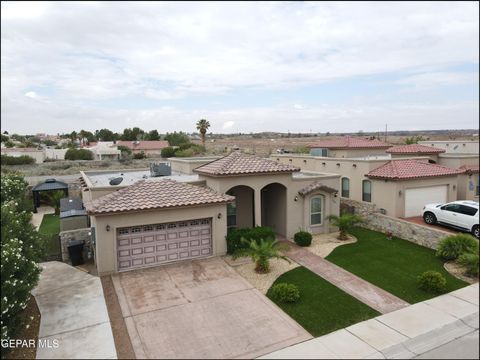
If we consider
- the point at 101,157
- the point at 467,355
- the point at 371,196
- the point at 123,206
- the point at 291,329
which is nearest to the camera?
the point at 467,355

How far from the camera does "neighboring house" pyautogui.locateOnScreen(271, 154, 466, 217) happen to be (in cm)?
2188

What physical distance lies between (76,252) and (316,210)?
518 inches

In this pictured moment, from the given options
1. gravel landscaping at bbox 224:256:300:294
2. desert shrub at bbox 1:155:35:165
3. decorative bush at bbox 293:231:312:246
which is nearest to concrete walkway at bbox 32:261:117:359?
gravel landscaping at bbox 224:256:300:294

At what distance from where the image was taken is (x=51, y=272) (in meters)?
15.4

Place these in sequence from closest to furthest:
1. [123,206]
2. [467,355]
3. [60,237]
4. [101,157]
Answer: [467,355] → [123,206] → [60,237] → [101,157]

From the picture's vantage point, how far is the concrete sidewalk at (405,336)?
31.1ft

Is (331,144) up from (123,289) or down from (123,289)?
up

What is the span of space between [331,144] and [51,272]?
24.8m

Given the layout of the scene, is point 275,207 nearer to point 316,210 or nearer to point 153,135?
point 316,210

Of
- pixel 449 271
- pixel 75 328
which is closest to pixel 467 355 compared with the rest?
pixel 449 271

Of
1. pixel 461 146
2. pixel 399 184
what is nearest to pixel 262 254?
pixel 399 184

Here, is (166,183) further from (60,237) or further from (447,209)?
(447,209)

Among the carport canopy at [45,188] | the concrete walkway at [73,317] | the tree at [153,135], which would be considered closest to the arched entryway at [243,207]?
the concrete walkway at [73,317]

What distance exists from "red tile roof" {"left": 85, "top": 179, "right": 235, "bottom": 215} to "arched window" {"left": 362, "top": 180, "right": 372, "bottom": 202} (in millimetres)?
11533
